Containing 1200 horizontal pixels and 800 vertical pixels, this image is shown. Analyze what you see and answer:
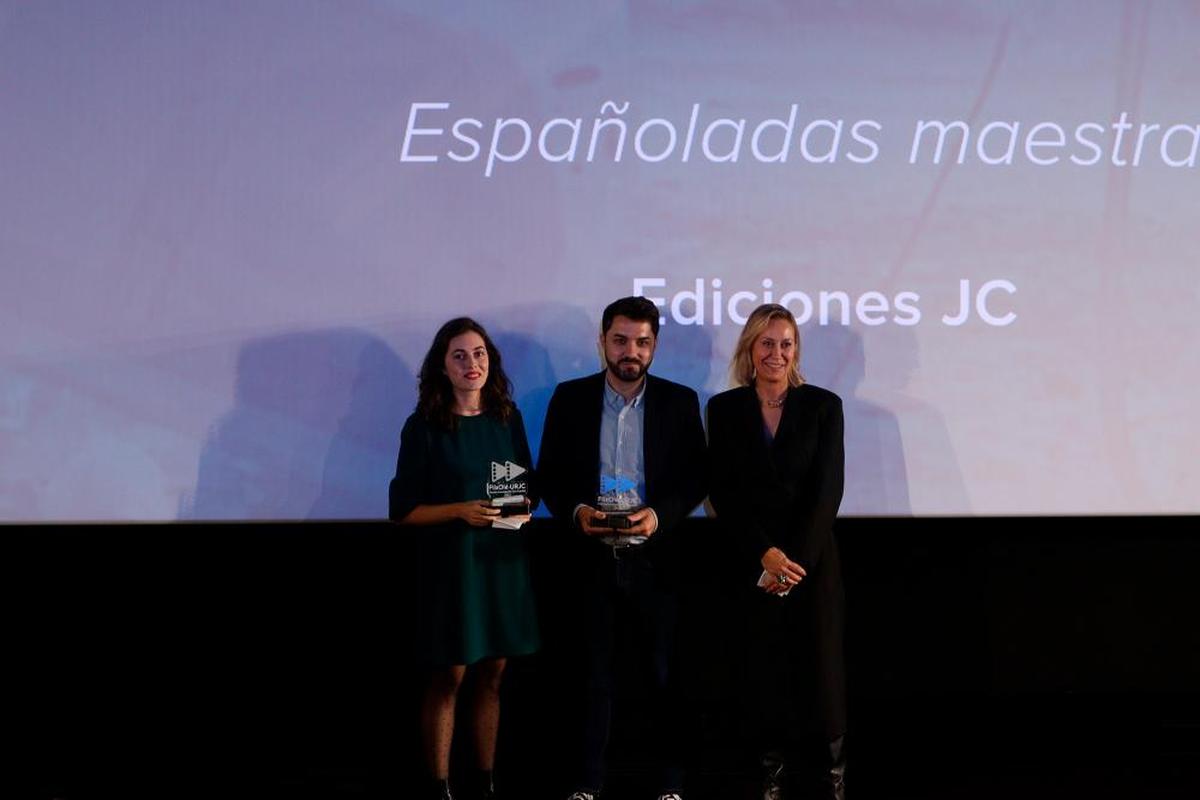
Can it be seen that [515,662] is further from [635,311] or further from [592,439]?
[635,311]

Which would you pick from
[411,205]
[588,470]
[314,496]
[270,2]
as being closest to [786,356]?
[588,470]

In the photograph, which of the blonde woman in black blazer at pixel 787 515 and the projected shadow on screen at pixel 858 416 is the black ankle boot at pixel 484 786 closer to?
the blonde woman in black blazer at pixel 787 515

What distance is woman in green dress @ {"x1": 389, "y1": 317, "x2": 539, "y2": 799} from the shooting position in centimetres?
287

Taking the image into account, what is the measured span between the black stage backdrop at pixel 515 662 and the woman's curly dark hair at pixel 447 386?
660mm

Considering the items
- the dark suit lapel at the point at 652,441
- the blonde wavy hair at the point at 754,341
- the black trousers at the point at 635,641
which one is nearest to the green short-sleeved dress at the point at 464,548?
the black trousers at the point at 635,641

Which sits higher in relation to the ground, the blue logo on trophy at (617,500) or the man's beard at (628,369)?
the man's beard at (628,369)

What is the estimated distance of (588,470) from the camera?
9.54ft

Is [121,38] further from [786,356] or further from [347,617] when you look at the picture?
[786,356]

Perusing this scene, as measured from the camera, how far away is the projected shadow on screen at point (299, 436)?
335 cm

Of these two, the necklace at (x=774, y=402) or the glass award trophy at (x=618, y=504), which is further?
the necklace at (x=774, y=402)

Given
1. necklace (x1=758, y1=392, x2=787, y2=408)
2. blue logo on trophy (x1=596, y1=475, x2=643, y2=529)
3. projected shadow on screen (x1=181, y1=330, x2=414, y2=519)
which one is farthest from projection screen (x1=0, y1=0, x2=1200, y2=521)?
blue logo on trophy (x1=596, y1=475, x2=643, y2=529)

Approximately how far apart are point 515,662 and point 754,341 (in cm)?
144

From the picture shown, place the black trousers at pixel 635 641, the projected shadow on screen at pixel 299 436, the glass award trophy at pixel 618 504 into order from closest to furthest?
the glass award trophy at pixel 618 504, the black trousers at pixel 635 641, the projected shadow on screen at pixel 299 436

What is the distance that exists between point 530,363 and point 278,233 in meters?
0.93
